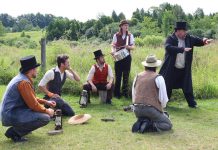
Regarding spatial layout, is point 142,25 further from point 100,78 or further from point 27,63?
point 27,63

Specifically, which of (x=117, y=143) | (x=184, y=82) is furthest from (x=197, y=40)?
(x=117, y=143)

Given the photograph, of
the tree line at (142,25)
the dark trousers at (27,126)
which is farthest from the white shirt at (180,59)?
the tree line at (142,25)

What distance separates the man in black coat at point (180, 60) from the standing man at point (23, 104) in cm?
374

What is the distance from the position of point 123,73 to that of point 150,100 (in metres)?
3.63

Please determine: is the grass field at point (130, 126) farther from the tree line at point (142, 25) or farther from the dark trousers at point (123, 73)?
the tree line at point (142, 25)

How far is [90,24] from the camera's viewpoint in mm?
32406

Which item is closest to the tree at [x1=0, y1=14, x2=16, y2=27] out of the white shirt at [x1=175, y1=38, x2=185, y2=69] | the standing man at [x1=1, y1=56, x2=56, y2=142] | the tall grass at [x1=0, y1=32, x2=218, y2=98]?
the tall grass at [x1=0, y1=32, x2=218, y2=98]

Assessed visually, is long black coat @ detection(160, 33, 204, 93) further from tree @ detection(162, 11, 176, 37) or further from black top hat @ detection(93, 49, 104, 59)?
tree @ detection(162, 11, 176, 37)

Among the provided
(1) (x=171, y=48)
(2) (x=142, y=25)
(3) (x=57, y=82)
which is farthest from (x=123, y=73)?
(2) (x=142, y=25)

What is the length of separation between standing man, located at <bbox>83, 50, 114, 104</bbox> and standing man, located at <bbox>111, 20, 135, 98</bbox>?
1.77ft

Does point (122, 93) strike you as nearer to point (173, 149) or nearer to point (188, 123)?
point (188, 123)

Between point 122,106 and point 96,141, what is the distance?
10.7ft

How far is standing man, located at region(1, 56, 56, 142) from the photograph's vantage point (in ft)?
21.9

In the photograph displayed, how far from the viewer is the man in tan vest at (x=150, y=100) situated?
7.27 metres
